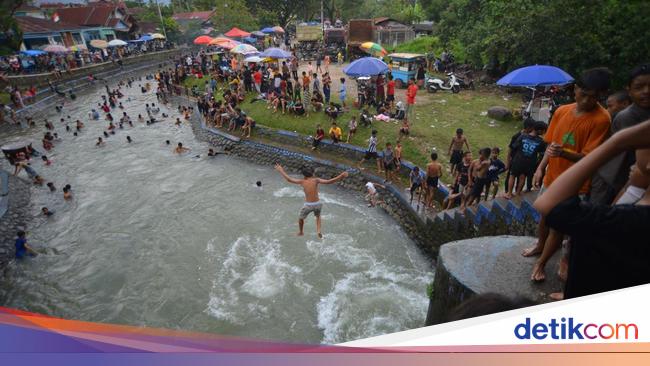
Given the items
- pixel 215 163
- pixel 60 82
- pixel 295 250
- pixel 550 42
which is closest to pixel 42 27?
pixel 60 82

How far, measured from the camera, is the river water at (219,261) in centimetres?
862

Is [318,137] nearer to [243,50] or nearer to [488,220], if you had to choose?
[488,220]

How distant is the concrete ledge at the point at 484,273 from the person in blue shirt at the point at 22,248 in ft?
39.9

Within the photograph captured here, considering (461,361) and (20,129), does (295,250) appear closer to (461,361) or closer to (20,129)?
(461,361)

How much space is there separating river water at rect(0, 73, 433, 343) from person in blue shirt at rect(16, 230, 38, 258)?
22 cm

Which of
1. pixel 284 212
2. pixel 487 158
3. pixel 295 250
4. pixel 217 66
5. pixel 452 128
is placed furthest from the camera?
pixel 217 66

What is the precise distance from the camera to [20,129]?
23000mm

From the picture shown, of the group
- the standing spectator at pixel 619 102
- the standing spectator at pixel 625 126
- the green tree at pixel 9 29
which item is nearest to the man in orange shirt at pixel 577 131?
the standing spectator at pixel 625 126

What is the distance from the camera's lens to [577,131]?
4.00 metres

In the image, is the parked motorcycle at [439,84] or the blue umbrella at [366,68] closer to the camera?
the blue umbrella at [366,68]

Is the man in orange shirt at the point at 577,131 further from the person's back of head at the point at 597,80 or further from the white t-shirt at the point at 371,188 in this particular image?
the white t-shirt at the point at 371,188

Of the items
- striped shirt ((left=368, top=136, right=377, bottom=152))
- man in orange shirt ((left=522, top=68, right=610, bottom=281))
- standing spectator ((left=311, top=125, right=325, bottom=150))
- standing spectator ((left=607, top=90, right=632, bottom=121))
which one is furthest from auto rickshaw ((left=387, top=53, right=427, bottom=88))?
man in orange shirt ((left=522, top=68, right=610, bottom=281))

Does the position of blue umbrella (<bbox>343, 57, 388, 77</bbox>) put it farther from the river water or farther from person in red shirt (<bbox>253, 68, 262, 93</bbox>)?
person in red shirt (<bbox>253, 68, 262, 93</bbox>)

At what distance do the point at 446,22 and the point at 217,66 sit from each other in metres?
16.0
